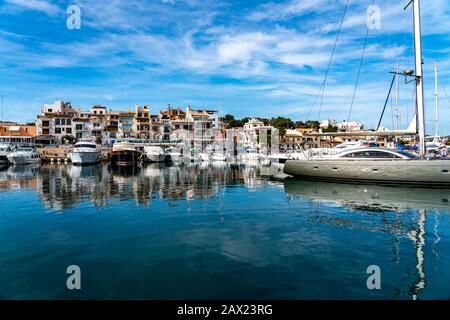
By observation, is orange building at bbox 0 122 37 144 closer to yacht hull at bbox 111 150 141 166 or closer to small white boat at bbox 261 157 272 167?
yacht hull at bbox 111 150 141 166

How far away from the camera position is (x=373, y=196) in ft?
64.6

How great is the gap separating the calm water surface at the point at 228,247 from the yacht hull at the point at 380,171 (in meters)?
3.60

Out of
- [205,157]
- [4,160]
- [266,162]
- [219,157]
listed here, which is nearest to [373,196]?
[266,162]

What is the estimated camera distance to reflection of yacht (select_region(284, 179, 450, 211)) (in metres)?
16.8

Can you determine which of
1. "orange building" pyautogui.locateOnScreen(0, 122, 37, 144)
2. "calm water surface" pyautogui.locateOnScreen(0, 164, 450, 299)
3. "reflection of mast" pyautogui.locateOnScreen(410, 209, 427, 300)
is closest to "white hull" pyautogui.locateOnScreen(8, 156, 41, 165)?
"orange building" pyautogui.locateOnScreen(0, 122, 37, 144)

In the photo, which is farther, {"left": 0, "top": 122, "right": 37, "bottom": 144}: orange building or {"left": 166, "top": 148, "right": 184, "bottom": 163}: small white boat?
{"left": 0, "top": 122, "right": 37, "bottom": 144}: orange building

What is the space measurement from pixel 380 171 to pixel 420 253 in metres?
15.7

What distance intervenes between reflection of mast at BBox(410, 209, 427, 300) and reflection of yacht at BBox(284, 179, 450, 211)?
8.18ft

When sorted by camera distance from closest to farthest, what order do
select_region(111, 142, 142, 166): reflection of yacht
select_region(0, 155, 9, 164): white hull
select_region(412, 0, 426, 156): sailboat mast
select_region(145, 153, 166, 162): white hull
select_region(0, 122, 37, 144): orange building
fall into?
1. select_region(412, 0, 426, 156): sailboat mast
2. select_region(111, 142, 142, 166): reflection of yacht
3. select_region(0, 155, 9, 164): white hull
4. select_region(145, 153, 166, 162): white hull
5. select_region(0, 122, 37, 144): orange building

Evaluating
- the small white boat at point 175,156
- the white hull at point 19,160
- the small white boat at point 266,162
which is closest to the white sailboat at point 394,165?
the small white boat at point 266,162

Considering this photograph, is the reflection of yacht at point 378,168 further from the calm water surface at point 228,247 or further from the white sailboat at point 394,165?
the calm water surface at point 228,247
